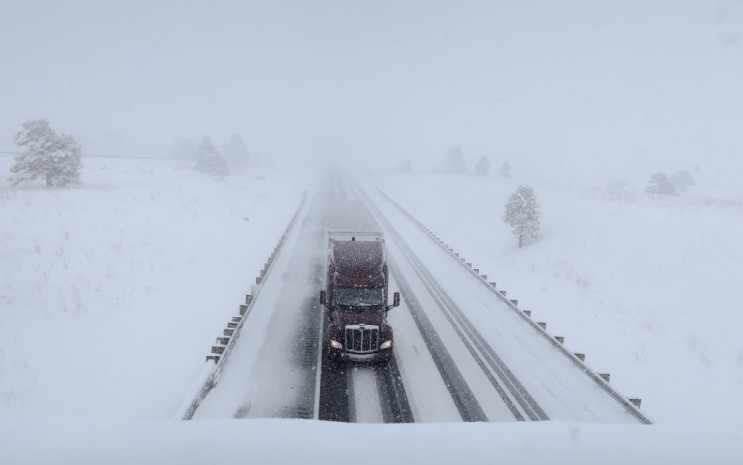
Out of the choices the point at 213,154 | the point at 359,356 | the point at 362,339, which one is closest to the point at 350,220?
the point at 362,339

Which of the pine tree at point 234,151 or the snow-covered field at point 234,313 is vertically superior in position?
the pine tree at point 234,151

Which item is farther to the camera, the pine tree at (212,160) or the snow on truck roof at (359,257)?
the pine tree at (212,160)

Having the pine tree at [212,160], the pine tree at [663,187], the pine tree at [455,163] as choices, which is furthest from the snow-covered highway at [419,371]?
the pine tree at [455,163]

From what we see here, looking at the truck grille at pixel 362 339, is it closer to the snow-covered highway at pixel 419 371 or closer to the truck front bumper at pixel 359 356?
the truck front bumper at pixel 359 356

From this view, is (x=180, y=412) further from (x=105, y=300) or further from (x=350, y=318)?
(x=105, y=300)

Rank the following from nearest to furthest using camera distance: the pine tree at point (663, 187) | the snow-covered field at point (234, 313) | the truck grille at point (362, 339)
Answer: the snow-covered field at point (234, 313) < the truck grille at point (362, 339) < the pine tree at point (663, 187)

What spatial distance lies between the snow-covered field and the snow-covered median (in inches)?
3.0

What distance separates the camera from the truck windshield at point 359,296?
45.0 ft

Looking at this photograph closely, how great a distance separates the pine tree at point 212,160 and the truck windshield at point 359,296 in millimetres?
48980

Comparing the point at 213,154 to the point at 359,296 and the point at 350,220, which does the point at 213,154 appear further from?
the point at 359,296

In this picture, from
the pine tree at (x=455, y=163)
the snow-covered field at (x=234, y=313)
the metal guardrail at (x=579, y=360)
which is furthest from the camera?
the pine tree at (x=455, y=163)

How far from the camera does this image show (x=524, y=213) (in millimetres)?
32156

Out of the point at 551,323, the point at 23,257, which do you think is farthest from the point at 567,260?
the point at 23,257

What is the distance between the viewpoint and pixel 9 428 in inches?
68.7
